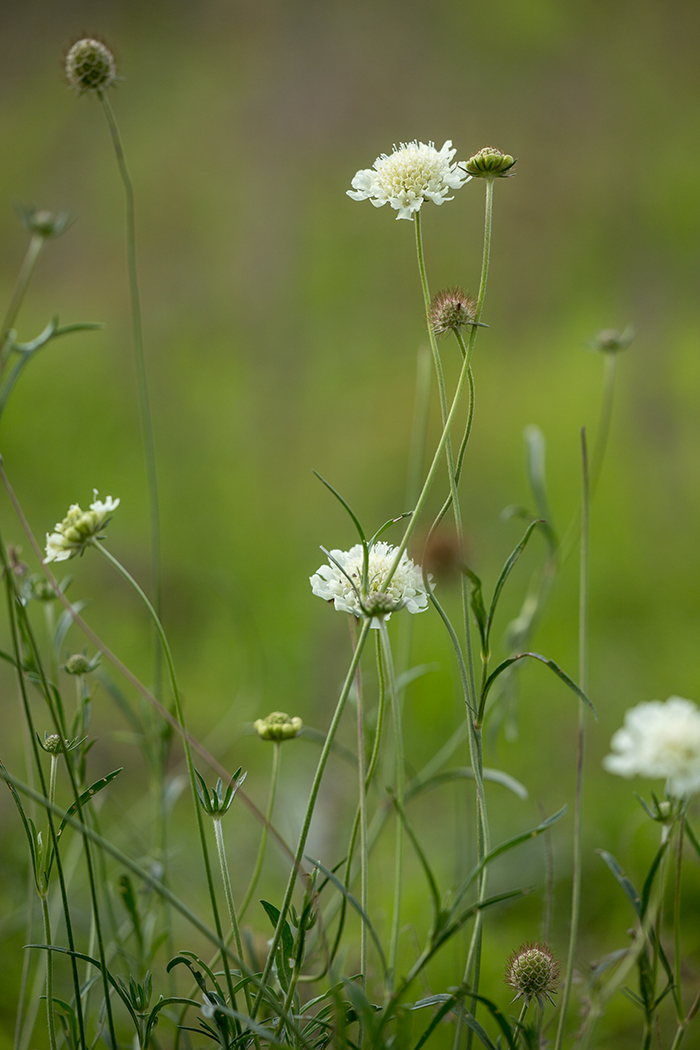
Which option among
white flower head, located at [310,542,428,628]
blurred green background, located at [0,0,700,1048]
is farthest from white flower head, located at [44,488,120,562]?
blurred green background, located at [0,0,700,1048]

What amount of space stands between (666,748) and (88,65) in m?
0.47

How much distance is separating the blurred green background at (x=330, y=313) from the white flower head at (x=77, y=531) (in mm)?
757

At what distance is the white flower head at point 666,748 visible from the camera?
230mm

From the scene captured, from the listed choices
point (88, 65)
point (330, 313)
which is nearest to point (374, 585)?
point (88, 65)

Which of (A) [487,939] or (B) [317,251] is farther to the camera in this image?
(B) [317,251]

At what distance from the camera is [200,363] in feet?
5.11

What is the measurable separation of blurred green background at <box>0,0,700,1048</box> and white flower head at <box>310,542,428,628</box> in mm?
748

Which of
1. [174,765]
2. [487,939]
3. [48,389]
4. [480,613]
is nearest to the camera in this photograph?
[480,613]

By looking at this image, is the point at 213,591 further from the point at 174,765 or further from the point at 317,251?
the point at 317,251

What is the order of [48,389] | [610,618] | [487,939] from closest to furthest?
[487,939] → [610,618] → [48,389]

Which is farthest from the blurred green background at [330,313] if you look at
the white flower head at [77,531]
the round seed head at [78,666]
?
the white flower head at [77,531]

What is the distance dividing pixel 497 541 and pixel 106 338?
0.92m

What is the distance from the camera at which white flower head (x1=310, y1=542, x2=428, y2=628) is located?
0.93 ft

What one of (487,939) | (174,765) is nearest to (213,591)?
(174,765)
